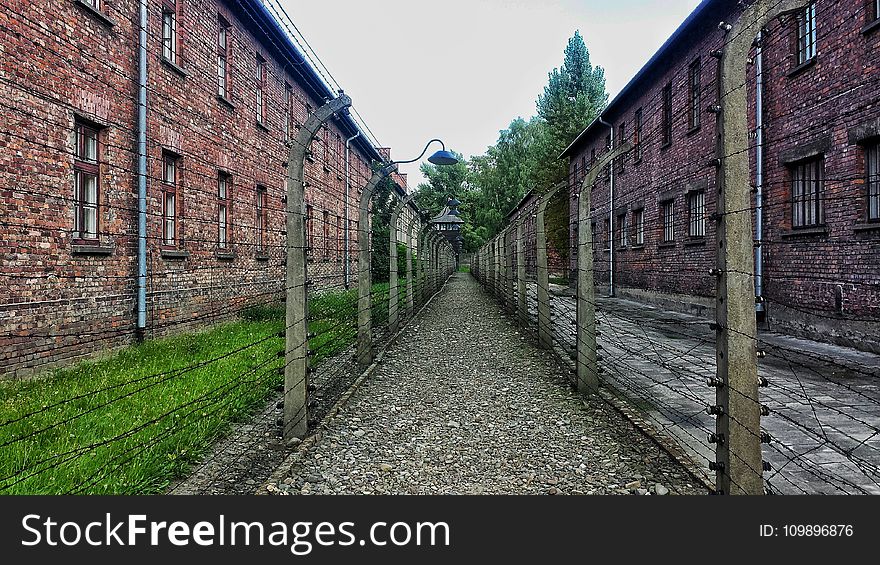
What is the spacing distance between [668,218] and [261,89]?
11564 millimetres

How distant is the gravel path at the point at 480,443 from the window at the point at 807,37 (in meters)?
7.75

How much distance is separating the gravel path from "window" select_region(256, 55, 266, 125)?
981 cm

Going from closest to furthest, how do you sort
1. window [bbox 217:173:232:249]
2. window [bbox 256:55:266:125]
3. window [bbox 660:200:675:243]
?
window [bbox 217:173:232:249]
window [bbox 256:55:266:125]
window [bbox 660:200:675:243]

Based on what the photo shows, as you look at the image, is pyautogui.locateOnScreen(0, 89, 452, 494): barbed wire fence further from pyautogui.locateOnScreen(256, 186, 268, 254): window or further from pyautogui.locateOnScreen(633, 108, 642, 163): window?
pyautogui.locateOnScreen(633, 108, 642, 163): window

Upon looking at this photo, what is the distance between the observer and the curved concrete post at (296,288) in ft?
17.0

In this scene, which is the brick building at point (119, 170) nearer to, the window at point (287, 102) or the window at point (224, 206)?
the window at point (224, 206)

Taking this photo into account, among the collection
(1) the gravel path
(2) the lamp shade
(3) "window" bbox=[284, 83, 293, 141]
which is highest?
(3) "window" bbox=[284, 83, 293, 141]

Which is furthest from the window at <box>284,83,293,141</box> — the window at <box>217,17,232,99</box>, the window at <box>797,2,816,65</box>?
the window at <box>797,2,816,65</box>

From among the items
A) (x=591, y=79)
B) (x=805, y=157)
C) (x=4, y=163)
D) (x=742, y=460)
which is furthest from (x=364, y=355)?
(x=591, y=79)

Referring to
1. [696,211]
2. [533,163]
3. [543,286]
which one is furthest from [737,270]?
[533,163]

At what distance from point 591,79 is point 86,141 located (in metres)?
46.2

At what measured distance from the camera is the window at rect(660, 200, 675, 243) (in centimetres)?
1828

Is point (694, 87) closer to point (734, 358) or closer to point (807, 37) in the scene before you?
point (807, 37)

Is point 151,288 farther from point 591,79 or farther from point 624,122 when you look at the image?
point 591,79
